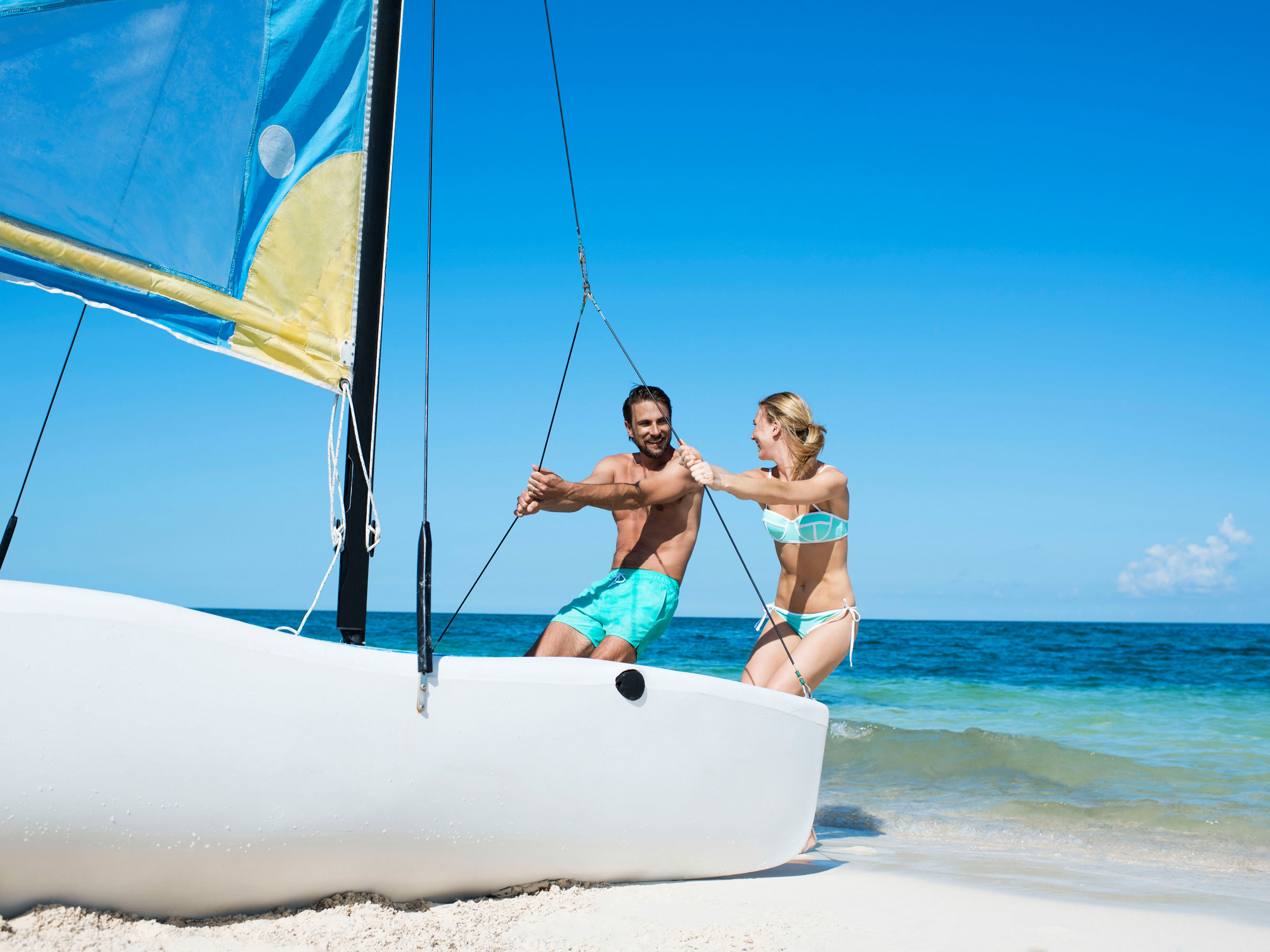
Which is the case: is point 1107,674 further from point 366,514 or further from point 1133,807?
point 366,514

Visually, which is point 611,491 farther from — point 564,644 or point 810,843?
point 810,843

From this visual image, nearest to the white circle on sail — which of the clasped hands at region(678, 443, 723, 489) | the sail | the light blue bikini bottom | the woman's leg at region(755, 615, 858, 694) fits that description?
the sail

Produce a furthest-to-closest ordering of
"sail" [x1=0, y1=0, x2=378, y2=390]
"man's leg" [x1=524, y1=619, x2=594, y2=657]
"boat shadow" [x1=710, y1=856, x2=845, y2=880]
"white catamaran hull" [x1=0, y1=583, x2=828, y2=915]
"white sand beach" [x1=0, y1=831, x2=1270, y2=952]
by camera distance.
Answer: "man's leg" [x1=524, y1=619, x2=594, y2=657] < "boat shadow" [x1=710, y1=856, x2=845, y2=880] < "sail" [x1=0, y1=0, x2=378, y2=390] < "white sand beach" [x1=0, y1=831, x2=1270, y2=952] < "white catamaran hull" [x1=0, y1=583, x2=828, y2=915]

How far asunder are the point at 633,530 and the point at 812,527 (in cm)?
81

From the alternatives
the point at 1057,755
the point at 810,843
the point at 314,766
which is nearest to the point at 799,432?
the point at 810,843

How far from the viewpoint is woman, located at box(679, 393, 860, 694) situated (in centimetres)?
392

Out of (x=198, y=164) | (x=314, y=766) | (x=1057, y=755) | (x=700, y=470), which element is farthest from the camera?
(x=1057, y=755)

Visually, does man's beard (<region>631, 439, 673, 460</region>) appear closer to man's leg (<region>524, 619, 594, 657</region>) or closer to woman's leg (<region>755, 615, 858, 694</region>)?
man's leg (<region>524, 619, 594, 657</region>)

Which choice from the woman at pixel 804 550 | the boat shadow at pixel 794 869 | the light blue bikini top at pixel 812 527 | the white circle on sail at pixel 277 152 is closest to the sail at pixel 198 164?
the white circle on sail at pixel 277 152

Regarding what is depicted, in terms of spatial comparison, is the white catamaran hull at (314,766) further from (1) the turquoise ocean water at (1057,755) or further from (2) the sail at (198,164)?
(1) the turquoise ocean water at (1057,755)

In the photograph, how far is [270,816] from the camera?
7.86 feet

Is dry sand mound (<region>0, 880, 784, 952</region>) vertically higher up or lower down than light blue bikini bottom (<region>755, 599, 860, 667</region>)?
lower down

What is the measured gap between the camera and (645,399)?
4.11 meters

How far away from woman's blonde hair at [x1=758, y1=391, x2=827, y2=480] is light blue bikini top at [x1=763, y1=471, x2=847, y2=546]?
16cm
